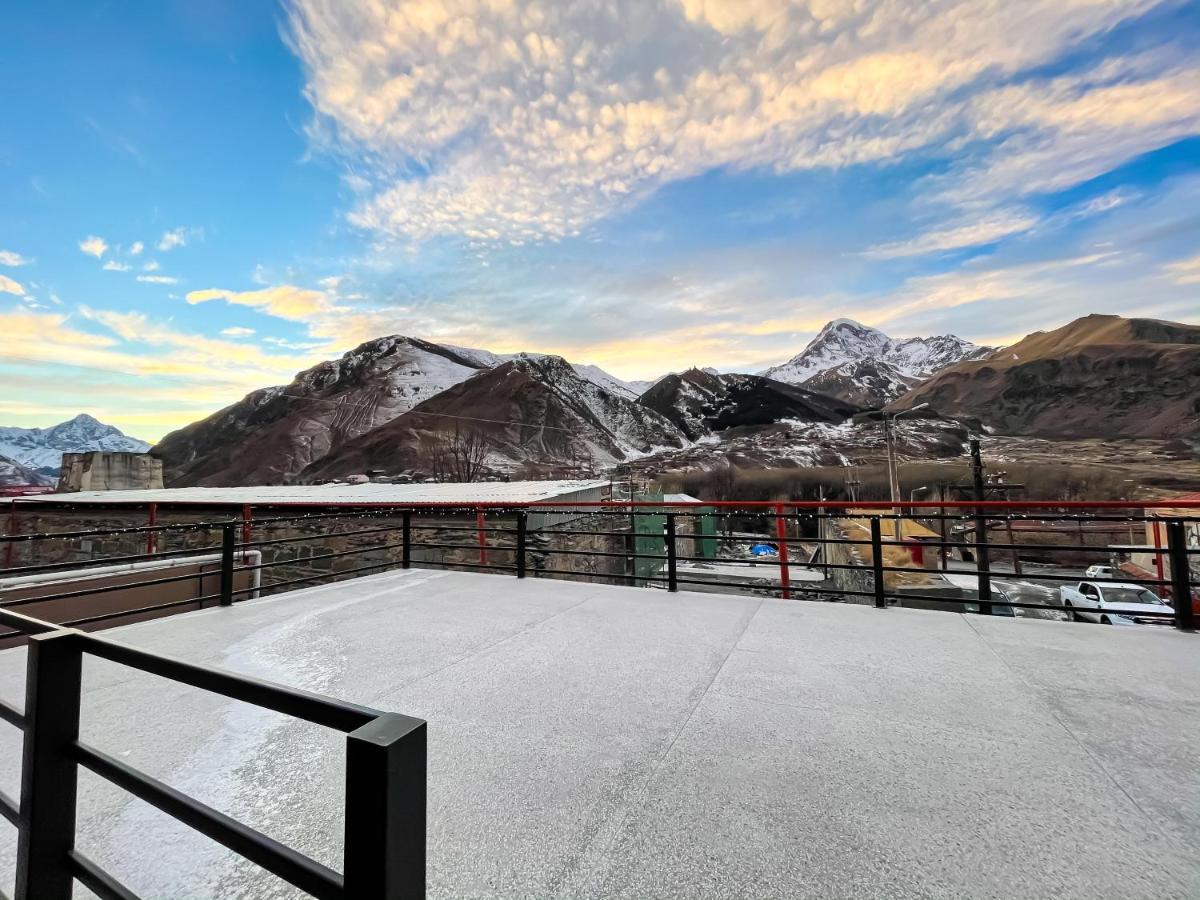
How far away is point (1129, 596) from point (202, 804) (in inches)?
713

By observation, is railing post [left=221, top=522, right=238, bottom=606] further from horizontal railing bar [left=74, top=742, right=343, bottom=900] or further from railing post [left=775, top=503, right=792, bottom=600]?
railing post [left=775, top=503, right=792, bottom=600]

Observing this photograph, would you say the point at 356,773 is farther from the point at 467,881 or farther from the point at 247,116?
the point at 247,116

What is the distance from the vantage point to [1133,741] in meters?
1.87

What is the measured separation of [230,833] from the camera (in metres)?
0.64

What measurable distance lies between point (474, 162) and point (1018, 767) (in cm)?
1170

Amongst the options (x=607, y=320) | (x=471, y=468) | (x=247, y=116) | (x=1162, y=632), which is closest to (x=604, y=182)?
(x=247, y=116)

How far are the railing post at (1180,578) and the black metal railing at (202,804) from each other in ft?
15.9

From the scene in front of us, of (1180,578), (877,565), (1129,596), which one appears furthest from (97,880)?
(1129,596)

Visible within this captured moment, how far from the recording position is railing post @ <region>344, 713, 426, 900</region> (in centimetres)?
49

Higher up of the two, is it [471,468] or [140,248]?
[140,248]

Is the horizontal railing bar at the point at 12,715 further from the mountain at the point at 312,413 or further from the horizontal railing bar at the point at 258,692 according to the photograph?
the mountain at the point at 312,413

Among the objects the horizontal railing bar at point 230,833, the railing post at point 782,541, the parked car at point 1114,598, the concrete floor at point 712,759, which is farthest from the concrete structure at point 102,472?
the parked car at point 1114,598

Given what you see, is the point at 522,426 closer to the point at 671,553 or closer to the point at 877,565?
the point at 671,553

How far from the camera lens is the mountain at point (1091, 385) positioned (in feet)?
251
